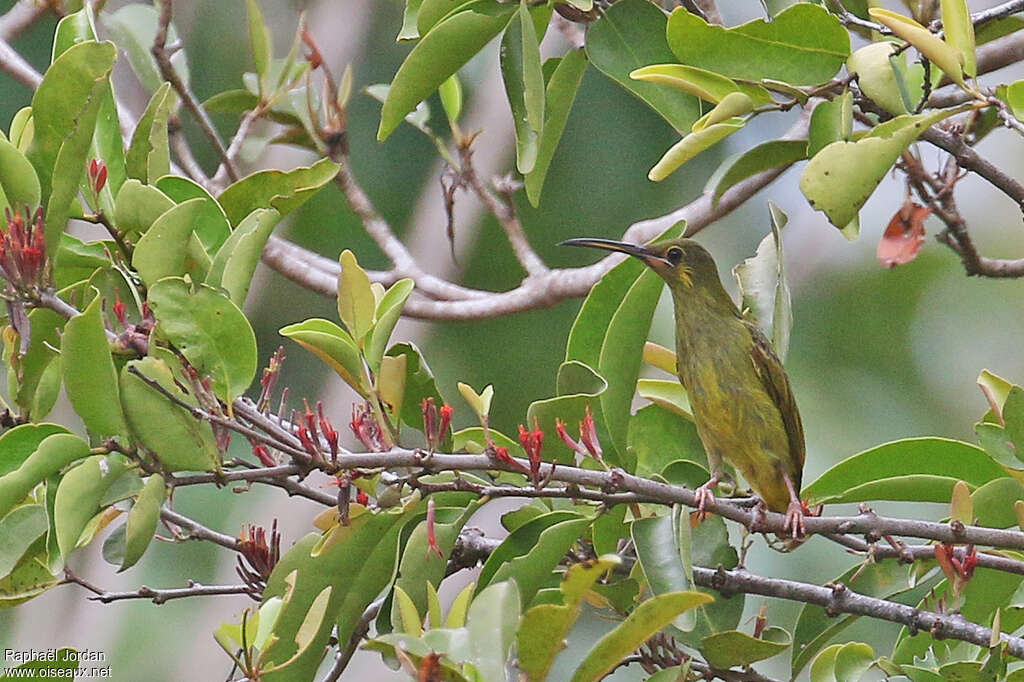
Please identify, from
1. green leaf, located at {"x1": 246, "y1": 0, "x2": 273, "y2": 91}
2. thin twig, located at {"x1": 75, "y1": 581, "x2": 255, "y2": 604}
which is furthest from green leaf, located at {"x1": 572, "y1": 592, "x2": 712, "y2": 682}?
green leaf, located at {"x1": 246, "y1": 0, "x2": 273, "y2": 91}

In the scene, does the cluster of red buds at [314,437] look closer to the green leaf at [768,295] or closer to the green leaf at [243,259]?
the green leaf at [243,259]

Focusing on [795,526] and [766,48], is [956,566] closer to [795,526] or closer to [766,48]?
[795,526]

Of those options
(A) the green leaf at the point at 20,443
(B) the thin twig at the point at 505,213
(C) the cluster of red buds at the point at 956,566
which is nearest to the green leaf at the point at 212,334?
(A) the green leaf at the point at 20,443

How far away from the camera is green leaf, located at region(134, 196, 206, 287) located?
2420mm

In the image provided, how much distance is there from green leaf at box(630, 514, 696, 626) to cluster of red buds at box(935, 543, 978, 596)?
582mm

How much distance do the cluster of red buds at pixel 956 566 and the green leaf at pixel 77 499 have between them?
5.50ft

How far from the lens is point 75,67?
250 cm

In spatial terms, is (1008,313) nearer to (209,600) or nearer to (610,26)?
(209,600)

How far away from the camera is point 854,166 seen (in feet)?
7.64

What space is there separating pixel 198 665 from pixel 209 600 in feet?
2.46

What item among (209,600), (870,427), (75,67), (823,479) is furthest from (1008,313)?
(75,67)

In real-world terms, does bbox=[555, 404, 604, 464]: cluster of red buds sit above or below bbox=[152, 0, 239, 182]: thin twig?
below

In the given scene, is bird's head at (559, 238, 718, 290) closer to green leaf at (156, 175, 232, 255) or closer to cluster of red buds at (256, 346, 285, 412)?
green leaf at (156, 175, 232, 255)

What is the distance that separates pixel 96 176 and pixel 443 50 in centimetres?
76
